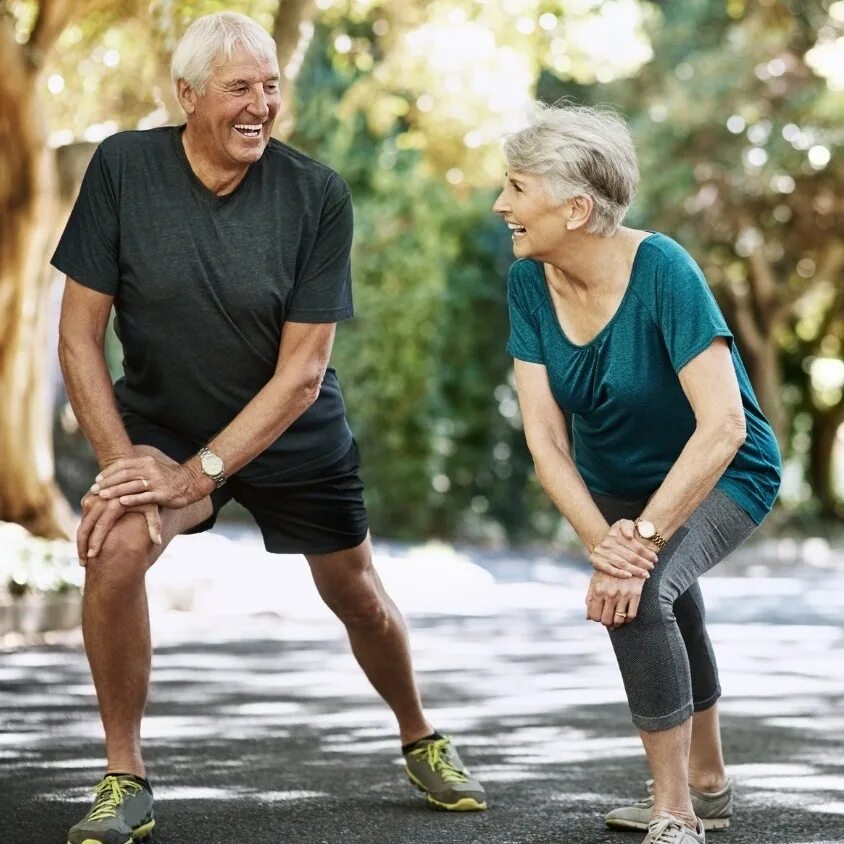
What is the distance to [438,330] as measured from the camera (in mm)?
20078

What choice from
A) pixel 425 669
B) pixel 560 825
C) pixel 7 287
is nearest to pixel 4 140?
pixel 7 287

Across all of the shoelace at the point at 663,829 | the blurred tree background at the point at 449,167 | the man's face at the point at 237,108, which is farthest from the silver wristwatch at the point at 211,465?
the blurred tree background at the point at 449,167

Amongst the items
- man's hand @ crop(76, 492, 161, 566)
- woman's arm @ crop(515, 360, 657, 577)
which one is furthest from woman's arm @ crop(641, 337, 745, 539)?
man's hand @ crop(76, 492, 161, 566)

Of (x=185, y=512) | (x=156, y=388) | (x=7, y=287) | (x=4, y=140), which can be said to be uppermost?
(x=4, y=140)

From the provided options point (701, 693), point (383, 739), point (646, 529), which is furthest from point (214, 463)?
point (383, 739)

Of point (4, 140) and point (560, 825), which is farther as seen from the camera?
point (4, 140)

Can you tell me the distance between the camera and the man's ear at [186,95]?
4562 mm

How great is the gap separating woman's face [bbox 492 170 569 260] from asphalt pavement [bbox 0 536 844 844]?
1.63m

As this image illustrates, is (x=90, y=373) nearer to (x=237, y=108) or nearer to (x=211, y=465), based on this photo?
(x=211, y=465)

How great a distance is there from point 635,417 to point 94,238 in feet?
5.09

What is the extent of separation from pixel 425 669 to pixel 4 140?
5.26 m

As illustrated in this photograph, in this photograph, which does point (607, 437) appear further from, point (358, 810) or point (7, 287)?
point (7, 287)

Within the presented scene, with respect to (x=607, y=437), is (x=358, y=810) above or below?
below

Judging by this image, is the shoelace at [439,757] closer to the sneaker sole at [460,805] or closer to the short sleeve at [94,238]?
the sneaker sole at [460,805]
